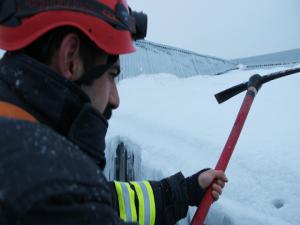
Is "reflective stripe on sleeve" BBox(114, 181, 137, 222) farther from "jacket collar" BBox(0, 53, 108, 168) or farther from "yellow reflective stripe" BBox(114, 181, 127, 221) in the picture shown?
"jacket collar" BBox(0, 53, 108, 168)

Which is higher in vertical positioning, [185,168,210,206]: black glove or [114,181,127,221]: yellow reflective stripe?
[185,168,210,206]: black glove

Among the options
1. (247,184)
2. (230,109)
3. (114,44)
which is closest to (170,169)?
(247,184)

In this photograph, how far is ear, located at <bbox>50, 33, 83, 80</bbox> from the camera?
2.82 ft

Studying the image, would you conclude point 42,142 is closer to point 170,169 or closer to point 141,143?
point 170,169

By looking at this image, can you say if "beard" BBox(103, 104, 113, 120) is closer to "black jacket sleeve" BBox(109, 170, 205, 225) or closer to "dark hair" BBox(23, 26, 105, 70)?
"dark hair" BBox(23, 26, 105, 70)

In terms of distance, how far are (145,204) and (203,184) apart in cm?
23

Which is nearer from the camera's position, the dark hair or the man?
the man

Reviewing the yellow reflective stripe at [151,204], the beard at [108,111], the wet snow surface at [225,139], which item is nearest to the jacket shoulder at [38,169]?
the beard at [108,111]

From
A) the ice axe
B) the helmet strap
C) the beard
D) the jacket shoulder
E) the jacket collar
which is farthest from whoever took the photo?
the ice axe

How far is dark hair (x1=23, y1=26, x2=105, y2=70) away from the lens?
0.88m

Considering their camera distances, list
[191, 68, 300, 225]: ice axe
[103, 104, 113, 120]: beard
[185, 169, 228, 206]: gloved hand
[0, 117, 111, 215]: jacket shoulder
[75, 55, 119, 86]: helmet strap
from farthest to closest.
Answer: [185, 169, 228, 206]: gloved hand
[191, 68, 300, 225]: ice axe
[103, 104, 113, 120]: beard
[75, 55, 119, 86]: helmet strap
[0, 117, 111, 215]: jacket shoulder

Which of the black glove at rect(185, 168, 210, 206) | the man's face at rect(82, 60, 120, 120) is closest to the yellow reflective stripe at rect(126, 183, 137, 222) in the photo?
the black glove at rect(185, 168, 210, 206)

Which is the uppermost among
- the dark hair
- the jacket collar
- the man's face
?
the dark hair

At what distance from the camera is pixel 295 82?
2.62m
